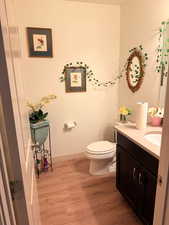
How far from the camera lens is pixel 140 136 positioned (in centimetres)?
166

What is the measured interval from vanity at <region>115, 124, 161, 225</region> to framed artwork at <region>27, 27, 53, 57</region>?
1554 mm

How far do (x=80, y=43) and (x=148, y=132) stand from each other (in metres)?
1.69

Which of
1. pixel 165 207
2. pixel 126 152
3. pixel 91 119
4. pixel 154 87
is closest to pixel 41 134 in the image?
pixel 91 119

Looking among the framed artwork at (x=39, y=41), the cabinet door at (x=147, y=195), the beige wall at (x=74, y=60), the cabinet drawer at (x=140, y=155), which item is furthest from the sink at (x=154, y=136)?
the framed artwork at (x=39, y=41)

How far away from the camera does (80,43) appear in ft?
8.58

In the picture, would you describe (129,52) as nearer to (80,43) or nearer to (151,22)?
(151,22)

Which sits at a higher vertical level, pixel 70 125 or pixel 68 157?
pixel 70 125

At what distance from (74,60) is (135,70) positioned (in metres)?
0.94

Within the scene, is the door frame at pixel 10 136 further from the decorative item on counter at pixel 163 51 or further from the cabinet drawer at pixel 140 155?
the decorative item on counter at pixel 163 51

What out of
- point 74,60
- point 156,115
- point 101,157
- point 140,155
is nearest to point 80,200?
point 101,157

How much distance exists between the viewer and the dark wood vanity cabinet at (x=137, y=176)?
1413mm

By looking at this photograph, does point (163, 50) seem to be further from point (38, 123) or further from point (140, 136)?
point (38, 123)

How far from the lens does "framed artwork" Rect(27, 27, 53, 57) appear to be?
2364 mm

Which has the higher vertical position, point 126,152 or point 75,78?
point 75,78
